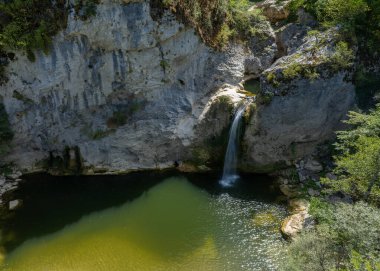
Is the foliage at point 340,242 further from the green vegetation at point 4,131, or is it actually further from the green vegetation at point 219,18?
the green vegetation at point 4,131

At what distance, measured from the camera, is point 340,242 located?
10.7 m

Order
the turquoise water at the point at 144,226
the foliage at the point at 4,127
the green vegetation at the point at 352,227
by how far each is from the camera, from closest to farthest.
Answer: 1. the green vegetation at the point at 352,227
2. the turquoise water at the point at 144,226
3. the foliage at the point at 4,127

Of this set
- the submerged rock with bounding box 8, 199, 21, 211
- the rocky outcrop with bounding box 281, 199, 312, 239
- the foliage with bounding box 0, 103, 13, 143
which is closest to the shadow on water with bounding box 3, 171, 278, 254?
the submerged rock with bounding box 8, 199, 21, 211

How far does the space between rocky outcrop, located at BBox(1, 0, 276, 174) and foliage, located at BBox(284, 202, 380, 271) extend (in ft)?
31.6

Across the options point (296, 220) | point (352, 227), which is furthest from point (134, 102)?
point (352, 227)

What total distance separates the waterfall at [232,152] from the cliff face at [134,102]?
0.60 meters

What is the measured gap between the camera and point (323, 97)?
18.2 meters

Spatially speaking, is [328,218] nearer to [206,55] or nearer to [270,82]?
[270,82]

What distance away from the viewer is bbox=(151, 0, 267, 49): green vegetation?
750 inches

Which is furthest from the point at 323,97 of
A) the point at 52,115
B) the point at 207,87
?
the point at 52,115

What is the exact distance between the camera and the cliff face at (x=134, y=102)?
58.4ft

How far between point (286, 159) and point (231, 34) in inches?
361

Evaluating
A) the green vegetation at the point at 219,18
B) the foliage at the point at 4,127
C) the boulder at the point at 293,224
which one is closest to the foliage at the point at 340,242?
the boulder at the point at 293,224

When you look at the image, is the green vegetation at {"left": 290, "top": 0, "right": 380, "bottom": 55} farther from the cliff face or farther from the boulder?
the boulder
